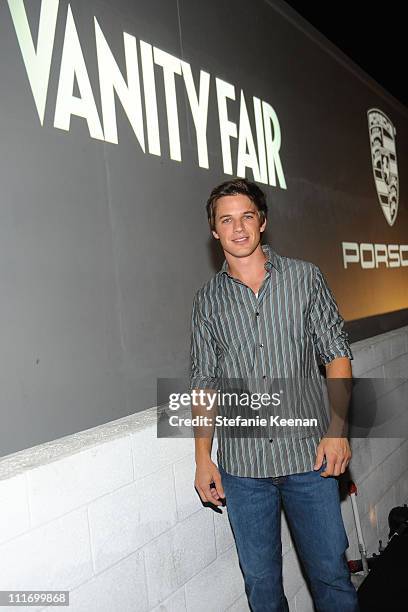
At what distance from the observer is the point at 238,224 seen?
205 centimetres

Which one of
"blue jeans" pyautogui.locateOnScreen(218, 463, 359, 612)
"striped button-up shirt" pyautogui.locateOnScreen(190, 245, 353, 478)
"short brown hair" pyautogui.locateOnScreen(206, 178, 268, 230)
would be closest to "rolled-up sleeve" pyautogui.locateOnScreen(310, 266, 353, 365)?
"striped button-up shirt" pyautogui.locateOnScreen(190, 245, 353, 478)

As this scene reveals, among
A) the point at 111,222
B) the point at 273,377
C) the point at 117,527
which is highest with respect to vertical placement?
the point at 111,222

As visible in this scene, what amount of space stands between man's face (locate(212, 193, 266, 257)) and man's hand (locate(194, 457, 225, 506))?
0.75 meters

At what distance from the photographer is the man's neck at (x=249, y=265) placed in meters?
2.10

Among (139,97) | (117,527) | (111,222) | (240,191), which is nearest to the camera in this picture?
(117,527)

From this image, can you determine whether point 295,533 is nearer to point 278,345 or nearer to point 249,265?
point 278,345

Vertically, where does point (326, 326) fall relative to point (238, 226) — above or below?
below

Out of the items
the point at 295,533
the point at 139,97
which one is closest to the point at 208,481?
the point at 295,533

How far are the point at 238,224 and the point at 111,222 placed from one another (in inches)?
22.0

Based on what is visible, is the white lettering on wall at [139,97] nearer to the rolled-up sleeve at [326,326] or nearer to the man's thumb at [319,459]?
the rolled-up sleeve at [326,326]

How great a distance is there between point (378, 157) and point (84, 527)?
4.81 metres

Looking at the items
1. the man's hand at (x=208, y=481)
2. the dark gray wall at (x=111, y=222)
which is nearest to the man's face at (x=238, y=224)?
the dark gray wall at (x=111, y=222)

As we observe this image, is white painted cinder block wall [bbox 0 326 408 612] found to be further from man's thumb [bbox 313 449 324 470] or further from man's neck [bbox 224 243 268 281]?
man's neck [bbox 224 243 268 281]

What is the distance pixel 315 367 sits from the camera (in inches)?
83.5
